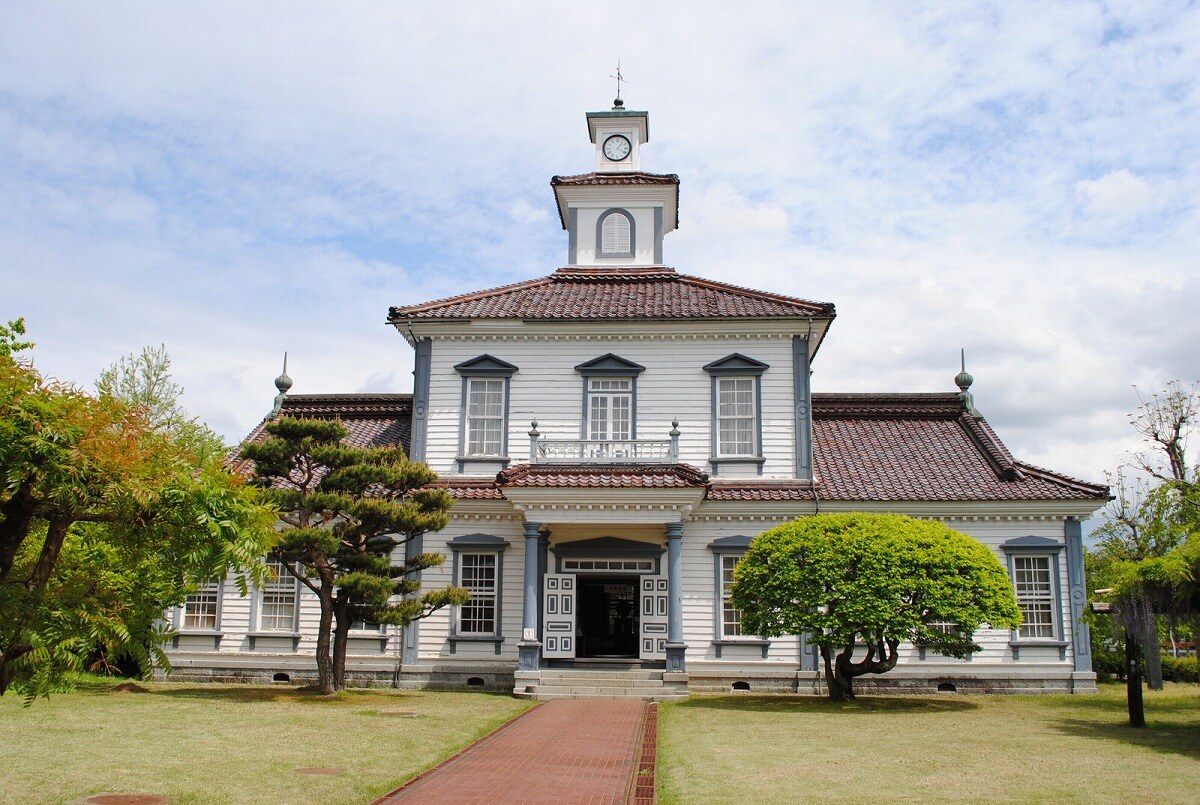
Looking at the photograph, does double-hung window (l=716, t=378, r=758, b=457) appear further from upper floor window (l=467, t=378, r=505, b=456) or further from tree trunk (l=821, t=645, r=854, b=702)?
tree trunk (l=821, t=645, r=854, b=702)

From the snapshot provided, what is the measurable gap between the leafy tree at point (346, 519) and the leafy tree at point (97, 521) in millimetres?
10561

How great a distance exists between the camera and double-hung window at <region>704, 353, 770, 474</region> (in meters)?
21.3

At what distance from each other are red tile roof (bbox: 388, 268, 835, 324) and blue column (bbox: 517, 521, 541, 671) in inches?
202

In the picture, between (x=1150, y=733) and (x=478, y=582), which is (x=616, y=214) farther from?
(x=1150, y=733)

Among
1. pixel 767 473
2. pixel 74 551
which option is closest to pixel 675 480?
pixel 767 473

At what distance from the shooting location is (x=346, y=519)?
1727cm

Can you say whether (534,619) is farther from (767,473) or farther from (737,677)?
(767,473)

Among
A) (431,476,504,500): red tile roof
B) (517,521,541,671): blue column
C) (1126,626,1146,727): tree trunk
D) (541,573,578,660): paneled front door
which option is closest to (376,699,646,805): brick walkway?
(517,521,541,671): blue column

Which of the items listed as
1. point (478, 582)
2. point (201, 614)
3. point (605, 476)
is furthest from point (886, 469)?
point (201, 614)

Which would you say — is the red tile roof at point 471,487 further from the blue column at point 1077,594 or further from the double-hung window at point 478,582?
the blue column at point 1077,594

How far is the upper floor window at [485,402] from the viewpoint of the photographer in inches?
854

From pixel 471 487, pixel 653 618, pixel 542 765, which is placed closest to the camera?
pixel 542 765

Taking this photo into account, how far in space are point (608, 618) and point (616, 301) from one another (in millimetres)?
8188

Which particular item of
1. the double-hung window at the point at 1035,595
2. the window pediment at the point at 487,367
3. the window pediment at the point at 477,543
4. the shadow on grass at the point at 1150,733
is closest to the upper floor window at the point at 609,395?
the window pediment at the point at 487,367
